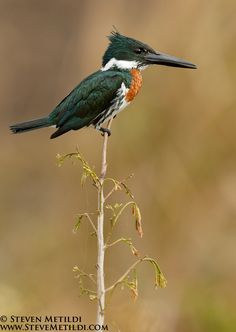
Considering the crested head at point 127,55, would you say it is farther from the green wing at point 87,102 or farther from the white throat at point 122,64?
the green wing at point 87,102

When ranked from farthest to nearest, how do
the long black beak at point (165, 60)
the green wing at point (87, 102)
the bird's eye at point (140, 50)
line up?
1. the bird's eye at point (140, 50)
2. the long black beak at point (165, 60)
3. the green wing at point (87, 102)

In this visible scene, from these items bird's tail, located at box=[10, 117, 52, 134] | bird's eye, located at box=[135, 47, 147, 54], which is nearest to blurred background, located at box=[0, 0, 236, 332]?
bird's tail, located at box=[10, 117, 52, 134]

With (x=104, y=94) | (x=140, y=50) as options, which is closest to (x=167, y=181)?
(x=140, y=50)

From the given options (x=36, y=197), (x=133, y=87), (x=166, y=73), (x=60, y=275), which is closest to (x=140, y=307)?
(x=133, y=87)

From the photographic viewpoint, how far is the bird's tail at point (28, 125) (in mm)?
3059

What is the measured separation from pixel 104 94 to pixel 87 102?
3.0 inches

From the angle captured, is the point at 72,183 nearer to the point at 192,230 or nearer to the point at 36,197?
the point at 192,230

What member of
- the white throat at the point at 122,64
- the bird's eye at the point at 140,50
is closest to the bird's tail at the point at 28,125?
the white throat at the point at 122,64

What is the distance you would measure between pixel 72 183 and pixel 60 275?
0.81 meters

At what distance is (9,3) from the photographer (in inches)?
274

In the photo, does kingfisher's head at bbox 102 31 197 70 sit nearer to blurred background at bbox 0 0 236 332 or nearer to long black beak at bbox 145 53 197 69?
long black beak at bbox 145 53 197 69

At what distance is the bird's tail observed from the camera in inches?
120

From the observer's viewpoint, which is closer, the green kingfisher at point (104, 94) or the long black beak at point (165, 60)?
the green kingfisher at point (104, 94)

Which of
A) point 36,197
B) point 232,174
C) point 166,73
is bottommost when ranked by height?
point 36,197
